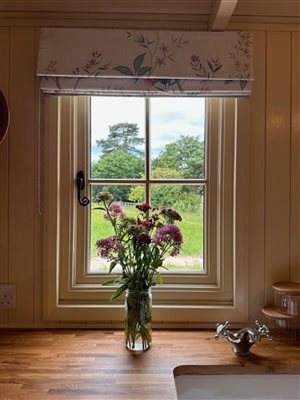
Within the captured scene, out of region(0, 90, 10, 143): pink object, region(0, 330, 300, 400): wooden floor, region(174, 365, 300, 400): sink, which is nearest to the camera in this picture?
region(0, 330, 300, 400): wooden floor

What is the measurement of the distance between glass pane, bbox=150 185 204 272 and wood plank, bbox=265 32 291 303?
0.26 metres

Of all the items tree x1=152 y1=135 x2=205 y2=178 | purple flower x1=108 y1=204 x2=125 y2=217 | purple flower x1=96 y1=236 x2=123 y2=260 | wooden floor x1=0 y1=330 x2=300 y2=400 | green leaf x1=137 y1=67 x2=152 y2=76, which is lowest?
wooden floor x1=0 y1=330 x2=300 y2=400

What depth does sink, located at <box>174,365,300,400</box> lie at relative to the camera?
1.10 m

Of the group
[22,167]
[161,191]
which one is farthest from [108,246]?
[22,167]

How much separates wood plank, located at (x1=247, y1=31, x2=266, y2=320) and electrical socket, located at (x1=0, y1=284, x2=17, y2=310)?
3.03 ft

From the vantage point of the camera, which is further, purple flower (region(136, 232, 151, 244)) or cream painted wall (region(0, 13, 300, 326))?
cream painted wall (region(0, 13, 300, 326))

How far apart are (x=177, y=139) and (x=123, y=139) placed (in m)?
0.22

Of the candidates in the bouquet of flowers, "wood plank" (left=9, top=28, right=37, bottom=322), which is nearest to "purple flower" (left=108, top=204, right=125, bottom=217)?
the bouquet of flowers

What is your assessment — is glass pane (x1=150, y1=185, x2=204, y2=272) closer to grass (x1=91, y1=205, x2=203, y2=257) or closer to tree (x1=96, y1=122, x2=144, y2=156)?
grass (x1=91, y1=205, x2=203, y2=257)

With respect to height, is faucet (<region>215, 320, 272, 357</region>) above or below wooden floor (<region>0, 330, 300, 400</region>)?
above

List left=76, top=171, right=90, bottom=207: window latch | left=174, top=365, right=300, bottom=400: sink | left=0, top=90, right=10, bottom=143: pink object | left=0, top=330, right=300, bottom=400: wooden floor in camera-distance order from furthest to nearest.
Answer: left=76, top=171, right=90, bottom=207: window latch, left=0, top=90, right=10, bottom=143: pink object, left=174, top=365, right=300, bottom=400: sink, left=0, top=330, right=300, bottom=400: wooden floor

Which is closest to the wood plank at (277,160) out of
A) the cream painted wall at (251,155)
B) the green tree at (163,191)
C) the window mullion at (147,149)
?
the cream painted wall at (251,155)

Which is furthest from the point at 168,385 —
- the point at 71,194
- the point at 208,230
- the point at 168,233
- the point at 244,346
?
the point at 71,194

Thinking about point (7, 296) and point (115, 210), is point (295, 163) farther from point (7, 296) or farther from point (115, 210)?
point (7, 296)
